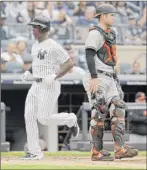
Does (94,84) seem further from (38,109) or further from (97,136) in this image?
(38,109)

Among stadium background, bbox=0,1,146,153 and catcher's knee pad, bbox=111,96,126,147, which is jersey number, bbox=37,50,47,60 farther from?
stadium background, bbox=0,1,146,153

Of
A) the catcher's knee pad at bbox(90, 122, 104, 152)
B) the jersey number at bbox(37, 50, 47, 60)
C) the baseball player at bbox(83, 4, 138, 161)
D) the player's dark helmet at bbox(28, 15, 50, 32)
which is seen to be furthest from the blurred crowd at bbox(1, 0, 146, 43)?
the catcher's knee pad at bbox(90, 122, 104, 152)

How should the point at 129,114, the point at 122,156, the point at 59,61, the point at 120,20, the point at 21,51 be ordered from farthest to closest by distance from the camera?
1. the point at 120,20
2. the point at 21,51
3. the point at 129,114
4. the point at 59,61
5. the point at 122,156

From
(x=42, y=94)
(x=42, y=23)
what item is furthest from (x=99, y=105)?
(x=42, y=23)

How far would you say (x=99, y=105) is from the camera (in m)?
8.43

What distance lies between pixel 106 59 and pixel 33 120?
3.84 feet

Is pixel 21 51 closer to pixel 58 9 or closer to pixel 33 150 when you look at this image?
pixel 58 9

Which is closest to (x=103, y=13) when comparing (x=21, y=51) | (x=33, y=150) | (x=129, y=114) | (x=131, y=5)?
(x=33, y=150)

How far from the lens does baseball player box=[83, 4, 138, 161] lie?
840 centimetres

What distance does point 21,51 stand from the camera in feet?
57.2

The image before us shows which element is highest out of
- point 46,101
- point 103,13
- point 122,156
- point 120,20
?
point 120,20

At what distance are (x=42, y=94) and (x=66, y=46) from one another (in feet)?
29.3

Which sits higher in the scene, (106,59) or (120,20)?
(120,20)

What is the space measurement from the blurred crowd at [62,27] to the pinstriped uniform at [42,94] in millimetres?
8342
